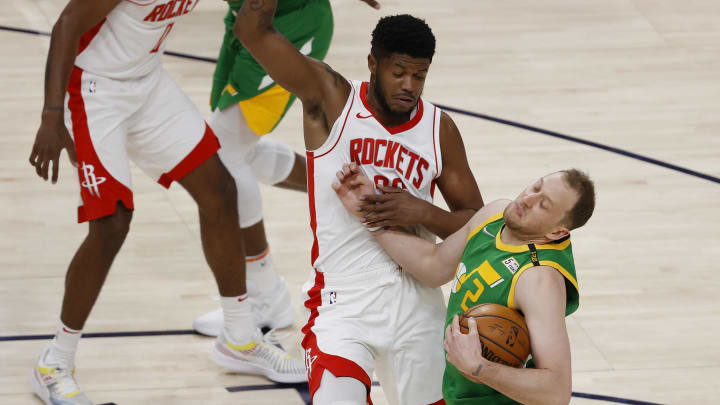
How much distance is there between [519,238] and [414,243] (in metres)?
0.45

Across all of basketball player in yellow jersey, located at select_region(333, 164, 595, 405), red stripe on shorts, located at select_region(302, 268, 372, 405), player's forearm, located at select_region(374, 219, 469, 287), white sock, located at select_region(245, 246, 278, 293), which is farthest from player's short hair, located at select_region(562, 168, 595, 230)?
white sock, located at select_region(245, 246, 278, 293)

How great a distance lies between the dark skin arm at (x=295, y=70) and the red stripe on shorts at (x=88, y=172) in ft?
3.20

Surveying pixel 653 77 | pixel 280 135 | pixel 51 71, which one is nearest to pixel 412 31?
pixel 51 71

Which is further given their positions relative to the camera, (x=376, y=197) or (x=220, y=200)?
(x=220, y=200)

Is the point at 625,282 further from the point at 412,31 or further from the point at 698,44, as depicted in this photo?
the point at 698,44

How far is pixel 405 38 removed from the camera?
359 cm

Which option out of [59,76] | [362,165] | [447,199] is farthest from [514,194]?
[59,76]

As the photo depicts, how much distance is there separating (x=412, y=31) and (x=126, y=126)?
56.2 inches

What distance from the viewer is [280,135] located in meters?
7.15

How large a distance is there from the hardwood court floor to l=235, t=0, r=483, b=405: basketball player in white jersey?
980 millimetres

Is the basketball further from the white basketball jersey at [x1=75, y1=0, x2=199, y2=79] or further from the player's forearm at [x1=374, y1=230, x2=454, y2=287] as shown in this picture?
the white basketball jersey at [x1=75, y1=0, x2=199, y2=79]

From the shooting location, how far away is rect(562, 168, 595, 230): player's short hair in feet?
10.8

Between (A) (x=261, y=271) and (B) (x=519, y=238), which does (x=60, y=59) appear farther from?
(B) (x=519, y=238)

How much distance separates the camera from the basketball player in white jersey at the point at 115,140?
421 centimetres
